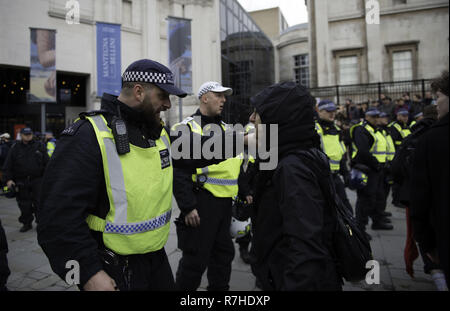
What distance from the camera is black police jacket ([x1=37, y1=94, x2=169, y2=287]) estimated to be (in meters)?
1.53

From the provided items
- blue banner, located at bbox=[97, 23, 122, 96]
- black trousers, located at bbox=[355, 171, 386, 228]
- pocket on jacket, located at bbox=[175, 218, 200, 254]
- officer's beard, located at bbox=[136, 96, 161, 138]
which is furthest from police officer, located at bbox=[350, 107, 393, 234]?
blue banner, located at bbox=[97, 23, 122, 96]

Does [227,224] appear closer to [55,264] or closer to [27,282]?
[55,264]

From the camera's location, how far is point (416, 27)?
19.5 metres

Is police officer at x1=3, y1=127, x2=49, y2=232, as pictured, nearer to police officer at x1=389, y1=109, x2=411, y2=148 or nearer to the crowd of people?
the crowd of people

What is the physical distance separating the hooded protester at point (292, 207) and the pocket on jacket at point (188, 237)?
50.4 inches

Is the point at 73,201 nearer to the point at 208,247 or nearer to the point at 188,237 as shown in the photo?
the point at 188,237

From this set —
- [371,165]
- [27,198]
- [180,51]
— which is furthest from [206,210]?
[180,51]

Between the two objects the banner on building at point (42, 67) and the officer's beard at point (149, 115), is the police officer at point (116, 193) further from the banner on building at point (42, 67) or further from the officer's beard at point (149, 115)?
the banner on building at point (42, 67)

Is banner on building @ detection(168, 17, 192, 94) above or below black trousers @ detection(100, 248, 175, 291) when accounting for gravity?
above

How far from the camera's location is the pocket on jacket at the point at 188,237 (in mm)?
2914

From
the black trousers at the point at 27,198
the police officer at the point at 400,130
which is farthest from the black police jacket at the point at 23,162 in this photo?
the police officer at the point at 400,130

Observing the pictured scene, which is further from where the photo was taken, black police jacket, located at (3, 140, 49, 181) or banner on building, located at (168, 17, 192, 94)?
Answer: banner on building, located at (168, 17, 192, 94)

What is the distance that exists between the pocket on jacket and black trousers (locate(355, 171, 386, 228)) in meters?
3.55
